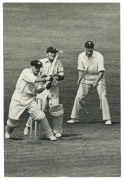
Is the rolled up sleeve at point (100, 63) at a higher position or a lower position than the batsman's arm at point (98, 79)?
higher

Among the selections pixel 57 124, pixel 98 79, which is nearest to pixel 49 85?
pixel 57 124

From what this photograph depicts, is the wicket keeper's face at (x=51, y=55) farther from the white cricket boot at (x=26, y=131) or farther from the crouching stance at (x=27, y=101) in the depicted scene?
the white cricket boot at (x=26, y=131)

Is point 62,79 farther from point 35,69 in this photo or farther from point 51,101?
point 35,69

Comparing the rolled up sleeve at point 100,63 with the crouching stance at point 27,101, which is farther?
the rolled up sleeve at point 100,63

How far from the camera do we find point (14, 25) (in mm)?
11633

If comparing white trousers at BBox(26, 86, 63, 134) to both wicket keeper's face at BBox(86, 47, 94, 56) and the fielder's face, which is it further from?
wicket keeper's face at BBox(86, 47, 94, 56)

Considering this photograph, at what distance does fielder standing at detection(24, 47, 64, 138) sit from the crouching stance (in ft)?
0.53

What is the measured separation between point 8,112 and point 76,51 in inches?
68.1

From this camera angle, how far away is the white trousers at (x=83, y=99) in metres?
11.7

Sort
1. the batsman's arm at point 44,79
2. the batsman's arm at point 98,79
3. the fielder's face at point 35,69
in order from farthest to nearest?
the batsman's arm at point 98,79 → the fielder's face at point 35,69 → the batsman's arm at point 44,79

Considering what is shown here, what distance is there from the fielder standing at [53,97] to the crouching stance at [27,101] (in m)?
0.16

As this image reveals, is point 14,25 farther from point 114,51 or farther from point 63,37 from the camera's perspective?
point 114,51

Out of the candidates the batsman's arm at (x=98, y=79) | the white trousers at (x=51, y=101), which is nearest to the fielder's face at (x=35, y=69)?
the white trousers at (x=51, y=101)

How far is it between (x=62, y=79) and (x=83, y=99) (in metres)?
0.59
